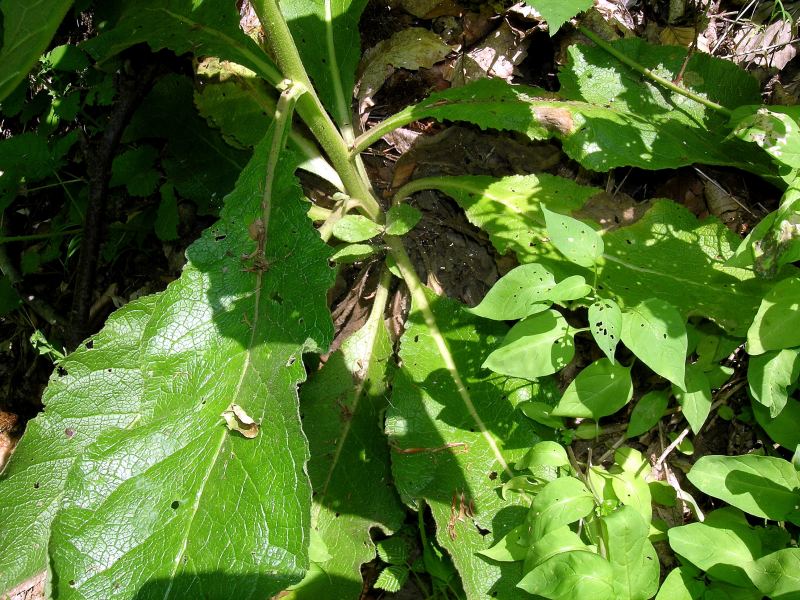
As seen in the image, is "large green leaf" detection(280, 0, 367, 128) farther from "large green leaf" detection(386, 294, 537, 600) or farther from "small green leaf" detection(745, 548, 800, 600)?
"small green leaf" detection(745, 548, 800, 600)

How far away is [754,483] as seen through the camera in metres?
1.83

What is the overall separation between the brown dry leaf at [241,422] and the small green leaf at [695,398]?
4.20 feet

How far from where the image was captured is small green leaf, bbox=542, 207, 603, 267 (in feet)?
6.15

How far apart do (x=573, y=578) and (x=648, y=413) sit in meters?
0.67

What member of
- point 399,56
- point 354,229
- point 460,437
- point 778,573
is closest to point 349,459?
point 460,437

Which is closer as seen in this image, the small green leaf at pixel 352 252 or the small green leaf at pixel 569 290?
the small green leaf at pixel 569 290

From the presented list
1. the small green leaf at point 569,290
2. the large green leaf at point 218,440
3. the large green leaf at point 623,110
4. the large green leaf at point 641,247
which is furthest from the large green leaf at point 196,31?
the small green leaf at point 569,290

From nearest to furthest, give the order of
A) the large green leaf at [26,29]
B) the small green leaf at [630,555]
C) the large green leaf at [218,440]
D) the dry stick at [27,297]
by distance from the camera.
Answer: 1. the large green leaf at [26,29]
2. the large green leaf at [218,440]
3. the small green leaf at [630,555]
4. the dry stick at [27,297]

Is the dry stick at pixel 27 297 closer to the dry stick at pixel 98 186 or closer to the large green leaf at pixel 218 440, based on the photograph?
the dry stick at pixel 98 186

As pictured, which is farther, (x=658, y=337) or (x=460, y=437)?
(x=460, y=437)

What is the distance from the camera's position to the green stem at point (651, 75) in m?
2.29

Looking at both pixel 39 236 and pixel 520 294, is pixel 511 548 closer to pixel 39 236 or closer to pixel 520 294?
pixel 520 294

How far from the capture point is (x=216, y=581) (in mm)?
1596

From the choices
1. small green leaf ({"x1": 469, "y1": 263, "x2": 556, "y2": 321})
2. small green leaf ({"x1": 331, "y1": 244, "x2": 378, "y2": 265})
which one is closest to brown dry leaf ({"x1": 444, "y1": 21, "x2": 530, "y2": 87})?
small green leaf ({"x1": 331, "y1": 244, "x2": 378, "y2": 265})
